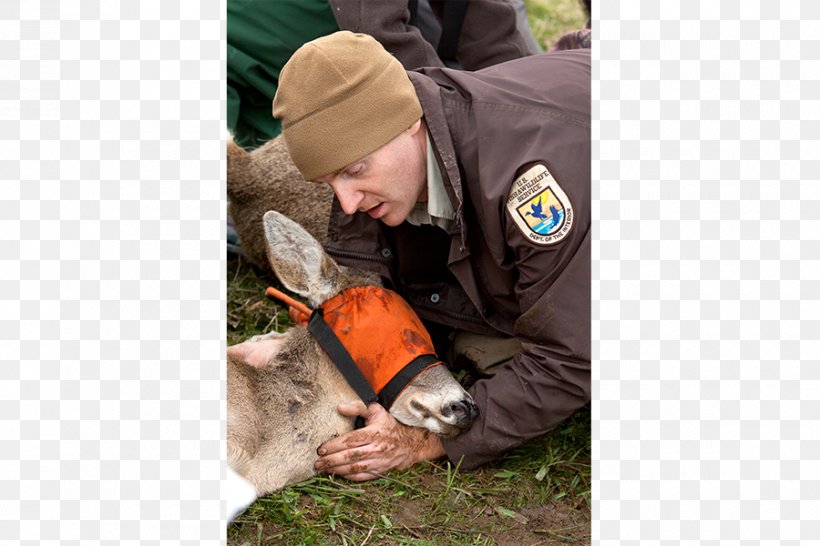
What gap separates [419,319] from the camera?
4.73m

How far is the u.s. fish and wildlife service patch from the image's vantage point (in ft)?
13.0

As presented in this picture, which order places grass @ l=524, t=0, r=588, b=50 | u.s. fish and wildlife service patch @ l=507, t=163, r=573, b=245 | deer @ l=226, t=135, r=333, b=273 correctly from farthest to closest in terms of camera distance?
grass @ l=524, t=0, r=588, b=50
deer @ l=226, t=135, r=333, b=273
u.s. fish and wildlife service patch @ l=507, t=163, r=573, b=245

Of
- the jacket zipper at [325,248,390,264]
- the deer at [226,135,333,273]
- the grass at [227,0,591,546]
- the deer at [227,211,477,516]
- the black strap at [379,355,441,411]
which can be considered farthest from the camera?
the deer at [226,135,333,273]

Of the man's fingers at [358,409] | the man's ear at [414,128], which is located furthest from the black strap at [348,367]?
the man's ear at [414,128]

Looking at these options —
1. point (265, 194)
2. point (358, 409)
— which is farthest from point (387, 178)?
point (265, 194)

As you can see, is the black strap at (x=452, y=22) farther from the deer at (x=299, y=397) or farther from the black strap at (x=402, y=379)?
the black strap at (x=402, y=379)

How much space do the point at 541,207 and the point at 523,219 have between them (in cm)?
8

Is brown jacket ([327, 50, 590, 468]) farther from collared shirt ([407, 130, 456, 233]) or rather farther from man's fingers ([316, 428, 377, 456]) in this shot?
man's fingers ([316, 428, 377, 456])

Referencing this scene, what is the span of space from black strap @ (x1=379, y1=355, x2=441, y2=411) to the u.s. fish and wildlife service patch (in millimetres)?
763

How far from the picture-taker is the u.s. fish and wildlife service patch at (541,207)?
3963 mm

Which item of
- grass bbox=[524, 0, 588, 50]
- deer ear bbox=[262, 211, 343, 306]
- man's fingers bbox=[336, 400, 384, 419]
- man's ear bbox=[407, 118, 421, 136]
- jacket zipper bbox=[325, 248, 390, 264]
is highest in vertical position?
man's ear bbox=[407, 118, 421, 136]

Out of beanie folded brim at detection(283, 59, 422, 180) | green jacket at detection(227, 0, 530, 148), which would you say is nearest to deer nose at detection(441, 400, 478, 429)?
beanie folded brim at detection(283, 59, 422, 180)

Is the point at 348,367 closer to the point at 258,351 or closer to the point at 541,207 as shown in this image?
the point at 258,351

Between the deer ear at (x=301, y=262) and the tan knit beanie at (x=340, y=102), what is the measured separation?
498mm
